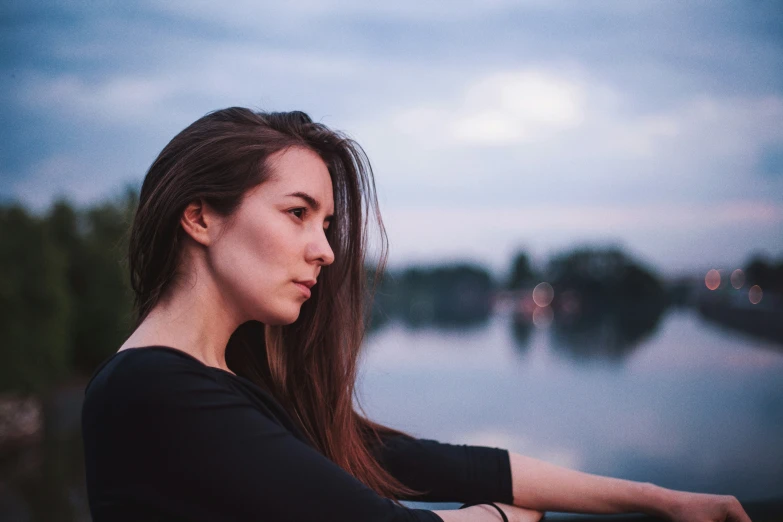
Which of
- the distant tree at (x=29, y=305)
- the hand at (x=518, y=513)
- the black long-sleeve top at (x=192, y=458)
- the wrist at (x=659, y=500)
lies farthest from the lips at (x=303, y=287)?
the distant tree at (x=29, y=305)

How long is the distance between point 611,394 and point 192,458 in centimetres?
8300

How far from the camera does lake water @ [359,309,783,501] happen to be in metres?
54.1

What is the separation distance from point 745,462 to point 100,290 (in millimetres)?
41203

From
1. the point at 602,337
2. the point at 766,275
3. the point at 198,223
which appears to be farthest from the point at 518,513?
the point at 602,337

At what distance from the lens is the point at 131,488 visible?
110cm

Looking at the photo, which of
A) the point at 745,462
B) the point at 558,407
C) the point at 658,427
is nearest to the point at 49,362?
the point at 745,462

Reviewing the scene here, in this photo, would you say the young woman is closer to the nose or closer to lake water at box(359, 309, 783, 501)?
the nose

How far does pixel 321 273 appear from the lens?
5.78 ft

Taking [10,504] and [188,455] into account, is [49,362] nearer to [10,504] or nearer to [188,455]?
[10,504]

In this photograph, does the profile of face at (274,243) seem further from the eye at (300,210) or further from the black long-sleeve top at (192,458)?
the black long-sleeve top at (192,458)

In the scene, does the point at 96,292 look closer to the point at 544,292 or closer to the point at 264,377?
the point at 264,377

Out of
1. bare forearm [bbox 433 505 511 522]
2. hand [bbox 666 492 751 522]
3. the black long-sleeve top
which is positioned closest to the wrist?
hand [bbox 666 492 751 522]

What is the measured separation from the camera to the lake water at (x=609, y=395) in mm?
54125

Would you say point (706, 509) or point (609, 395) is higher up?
point (706, 509)
